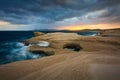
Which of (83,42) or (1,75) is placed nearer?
(1,75)

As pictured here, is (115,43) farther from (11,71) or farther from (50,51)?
(11,71)

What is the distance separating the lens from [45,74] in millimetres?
7566

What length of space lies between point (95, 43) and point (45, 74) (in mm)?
13681

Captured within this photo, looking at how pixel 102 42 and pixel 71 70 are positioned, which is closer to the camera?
pixel 71 70

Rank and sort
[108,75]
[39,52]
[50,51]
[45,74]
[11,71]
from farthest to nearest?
[39,52] < [50,51] < [11,71] < [45,74] < [108,75]

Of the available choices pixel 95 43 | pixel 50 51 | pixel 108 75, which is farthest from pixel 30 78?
pixel 95 43

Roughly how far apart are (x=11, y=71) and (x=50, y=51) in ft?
Answer: 33.9

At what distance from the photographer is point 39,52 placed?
19875 mm

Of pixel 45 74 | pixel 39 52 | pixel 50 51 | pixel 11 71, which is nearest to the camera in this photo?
pixel 45 74

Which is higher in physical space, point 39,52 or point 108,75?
point 108,75

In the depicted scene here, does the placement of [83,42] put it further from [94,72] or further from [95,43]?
[94,72]

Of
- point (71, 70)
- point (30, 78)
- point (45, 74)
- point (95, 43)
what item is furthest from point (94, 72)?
point (95, 43)

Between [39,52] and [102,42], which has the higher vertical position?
[102,42]

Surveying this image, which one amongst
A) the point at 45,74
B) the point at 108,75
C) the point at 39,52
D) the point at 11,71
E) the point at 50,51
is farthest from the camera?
the point at 39,52
